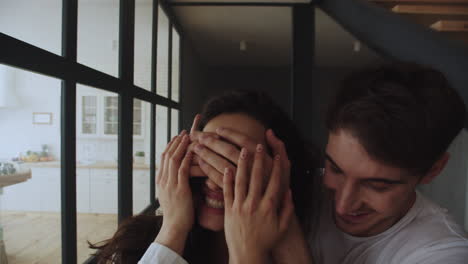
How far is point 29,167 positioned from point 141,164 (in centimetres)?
157

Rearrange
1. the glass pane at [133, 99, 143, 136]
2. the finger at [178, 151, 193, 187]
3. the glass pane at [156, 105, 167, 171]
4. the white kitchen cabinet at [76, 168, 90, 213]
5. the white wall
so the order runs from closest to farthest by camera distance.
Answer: the finger at [178, 151, 193, 187] → the white kitchen cabinet at [76, 168, 90, 213] → the glass pane at [133, 99, 143, 136] → the glass pane at [156, 105, 167, 171] → the white wall

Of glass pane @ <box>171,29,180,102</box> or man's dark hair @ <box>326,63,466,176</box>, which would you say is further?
glass pane @ <box>171,29,180,102</box>

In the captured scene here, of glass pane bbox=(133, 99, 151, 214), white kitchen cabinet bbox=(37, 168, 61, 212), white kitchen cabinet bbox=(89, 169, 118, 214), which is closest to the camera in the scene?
white kitchen cabinet bbox=(37, 168, 61, 212)

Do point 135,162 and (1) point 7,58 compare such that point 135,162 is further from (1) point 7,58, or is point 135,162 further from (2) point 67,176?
(1) point 7,58

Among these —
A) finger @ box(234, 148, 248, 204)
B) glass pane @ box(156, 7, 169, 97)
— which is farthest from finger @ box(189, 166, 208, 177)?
glass pane @ box(156, 7, 169, 97)

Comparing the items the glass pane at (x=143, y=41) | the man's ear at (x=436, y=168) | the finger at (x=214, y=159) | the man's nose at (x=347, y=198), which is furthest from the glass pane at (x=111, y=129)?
the man's ear at (x=436, y=168)

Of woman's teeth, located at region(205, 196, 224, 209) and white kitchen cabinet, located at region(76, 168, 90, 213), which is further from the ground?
woman's teeth, located at region(205, 196, 224, 209)

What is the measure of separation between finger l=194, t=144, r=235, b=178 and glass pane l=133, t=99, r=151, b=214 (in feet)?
5.63

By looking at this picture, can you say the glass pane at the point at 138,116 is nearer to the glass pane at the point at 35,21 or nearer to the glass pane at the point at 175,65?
the glass pane at the point at 35,21

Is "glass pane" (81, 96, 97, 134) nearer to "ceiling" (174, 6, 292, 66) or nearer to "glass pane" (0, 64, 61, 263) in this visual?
"glass pane" (0, 64, 61, 263)

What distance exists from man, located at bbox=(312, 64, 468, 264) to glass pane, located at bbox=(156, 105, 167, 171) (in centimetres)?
241

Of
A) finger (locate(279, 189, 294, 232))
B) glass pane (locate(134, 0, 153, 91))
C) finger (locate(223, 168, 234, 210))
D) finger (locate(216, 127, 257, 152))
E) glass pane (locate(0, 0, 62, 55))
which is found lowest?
finger (locate(279, 189, 294, 232))

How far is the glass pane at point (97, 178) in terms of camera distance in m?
1.51

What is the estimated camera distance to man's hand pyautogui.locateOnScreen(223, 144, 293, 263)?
729 millimetres
